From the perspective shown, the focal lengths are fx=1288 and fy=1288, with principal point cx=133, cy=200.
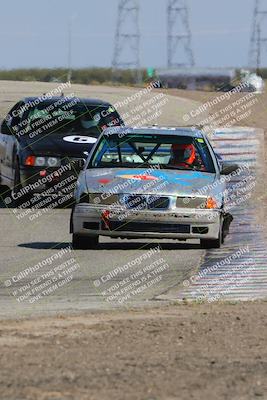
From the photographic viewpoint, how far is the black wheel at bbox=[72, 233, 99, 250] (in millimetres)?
14159

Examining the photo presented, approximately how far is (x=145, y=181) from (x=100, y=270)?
2.08 metres

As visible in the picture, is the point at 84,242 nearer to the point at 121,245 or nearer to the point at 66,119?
the point at 121,245

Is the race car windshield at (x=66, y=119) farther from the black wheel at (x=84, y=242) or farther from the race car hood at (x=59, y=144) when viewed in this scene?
the black wheel at (x=84, y=242)

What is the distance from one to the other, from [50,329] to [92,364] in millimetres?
1324

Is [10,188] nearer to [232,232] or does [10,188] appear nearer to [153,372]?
[232,232]

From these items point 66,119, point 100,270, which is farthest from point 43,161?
point 100,270

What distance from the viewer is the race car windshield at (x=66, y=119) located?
19922 millimetres

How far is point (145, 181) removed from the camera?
46.4 feet

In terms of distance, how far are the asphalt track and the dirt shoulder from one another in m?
0.96

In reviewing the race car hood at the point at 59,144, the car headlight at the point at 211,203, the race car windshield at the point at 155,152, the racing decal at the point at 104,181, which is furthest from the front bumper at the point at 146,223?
the race car hood at the point at 59,144

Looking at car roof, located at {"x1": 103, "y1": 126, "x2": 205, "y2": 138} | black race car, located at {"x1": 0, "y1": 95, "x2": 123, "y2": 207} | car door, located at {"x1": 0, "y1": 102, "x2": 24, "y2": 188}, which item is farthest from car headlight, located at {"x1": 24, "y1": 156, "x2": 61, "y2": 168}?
car roof, located at {"x1": 103, "y1": 126, "x2": 205, "y2": 138}

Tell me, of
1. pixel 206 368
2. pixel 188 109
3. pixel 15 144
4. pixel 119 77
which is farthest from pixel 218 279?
pixel 119 77

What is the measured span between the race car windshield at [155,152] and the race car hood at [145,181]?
38 cm

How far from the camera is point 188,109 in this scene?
51.5 m
